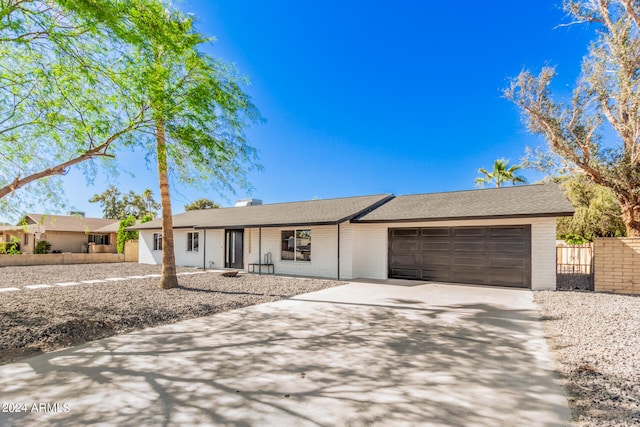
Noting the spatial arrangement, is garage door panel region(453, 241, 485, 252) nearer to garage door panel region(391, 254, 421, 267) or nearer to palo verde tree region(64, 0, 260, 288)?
garage door panel region(391, 254, 421, 267)

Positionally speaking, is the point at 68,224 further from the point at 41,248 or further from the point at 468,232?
the point at 468,232

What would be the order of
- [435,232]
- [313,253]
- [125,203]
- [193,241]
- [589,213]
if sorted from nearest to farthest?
[435,232], [313,253], [589,213], [193,241], [125,203]

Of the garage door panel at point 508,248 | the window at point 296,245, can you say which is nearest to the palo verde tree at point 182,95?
the window at point 296,245

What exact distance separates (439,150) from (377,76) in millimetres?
9660

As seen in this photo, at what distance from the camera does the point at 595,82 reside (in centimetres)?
1038

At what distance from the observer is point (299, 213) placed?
15.1 meters

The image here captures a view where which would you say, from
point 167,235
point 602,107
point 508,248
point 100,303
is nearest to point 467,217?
point 508,248

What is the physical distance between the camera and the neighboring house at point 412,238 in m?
10.0

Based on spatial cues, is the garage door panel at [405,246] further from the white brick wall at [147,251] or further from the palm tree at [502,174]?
the palm tree at [502,174]

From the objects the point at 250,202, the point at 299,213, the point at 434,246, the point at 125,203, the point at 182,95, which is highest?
the point at 125,203

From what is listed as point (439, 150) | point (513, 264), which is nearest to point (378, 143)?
point (439, 150)

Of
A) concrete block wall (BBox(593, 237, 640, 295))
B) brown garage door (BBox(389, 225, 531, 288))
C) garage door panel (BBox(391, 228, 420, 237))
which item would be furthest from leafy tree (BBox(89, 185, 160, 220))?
concrete block wall (BBox(593, 237, 640, 295))

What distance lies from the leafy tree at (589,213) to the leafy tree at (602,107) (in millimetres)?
5927

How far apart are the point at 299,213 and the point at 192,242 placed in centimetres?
750
